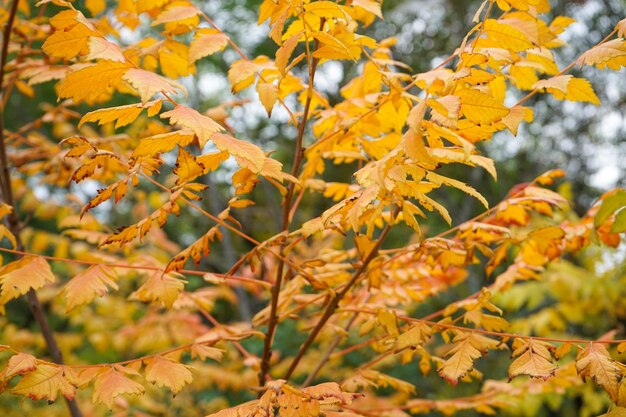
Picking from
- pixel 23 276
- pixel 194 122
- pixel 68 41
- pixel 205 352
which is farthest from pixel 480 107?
pixel 23 276

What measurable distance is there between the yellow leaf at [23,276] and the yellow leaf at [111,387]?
0.25 meters

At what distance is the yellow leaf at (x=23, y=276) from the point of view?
1207 millimetres

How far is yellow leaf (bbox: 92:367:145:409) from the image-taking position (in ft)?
3.56

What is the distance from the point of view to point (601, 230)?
1471 mm

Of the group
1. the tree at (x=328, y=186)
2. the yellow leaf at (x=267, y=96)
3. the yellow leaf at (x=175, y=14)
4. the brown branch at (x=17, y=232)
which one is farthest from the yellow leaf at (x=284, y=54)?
the brown branch at (x=17, y=232)

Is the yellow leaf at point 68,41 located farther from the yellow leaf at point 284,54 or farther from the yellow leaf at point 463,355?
the yellow leaf at point 463,355

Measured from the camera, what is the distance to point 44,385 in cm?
106

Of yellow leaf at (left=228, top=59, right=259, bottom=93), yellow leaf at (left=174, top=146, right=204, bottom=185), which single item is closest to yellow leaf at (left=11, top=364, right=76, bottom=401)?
yellow leaf at (left=174, top=146, right=204, bottom=185)

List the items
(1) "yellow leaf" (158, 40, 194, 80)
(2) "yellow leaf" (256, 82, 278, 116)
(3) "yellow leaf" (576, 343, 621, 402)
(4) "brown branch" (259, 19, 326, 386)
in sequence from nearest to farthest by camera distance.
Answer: (3) "yellow leaf" (576, 343, 621, 402) < (2) "yellow leaf" (256, 82, 278, 116) < (4) "brown branch" (259, 19, 326, 386) < (1) "yellow leaf" (158, 40, 194, 80)

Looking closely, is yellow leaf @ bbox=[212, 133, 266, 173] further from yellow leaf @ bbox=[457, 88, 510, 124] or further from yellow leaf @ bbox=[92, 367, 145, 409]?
yellow leaf @ bbox=[92, 367, 145, 409]

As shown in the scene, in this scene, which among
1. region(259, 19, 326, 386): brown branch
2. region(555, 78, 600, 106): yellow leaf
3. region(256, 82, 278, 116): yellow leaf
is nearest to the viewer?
region(256, 82, 278, 116): yellow leaf

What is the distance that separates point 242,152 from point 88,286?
540 millimetres

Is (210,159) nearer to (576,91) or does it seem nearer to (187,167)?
(187,167)

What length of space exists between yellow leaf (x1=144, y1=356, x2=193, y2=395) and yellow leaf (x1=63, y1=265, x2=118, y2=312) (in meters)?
0.19
